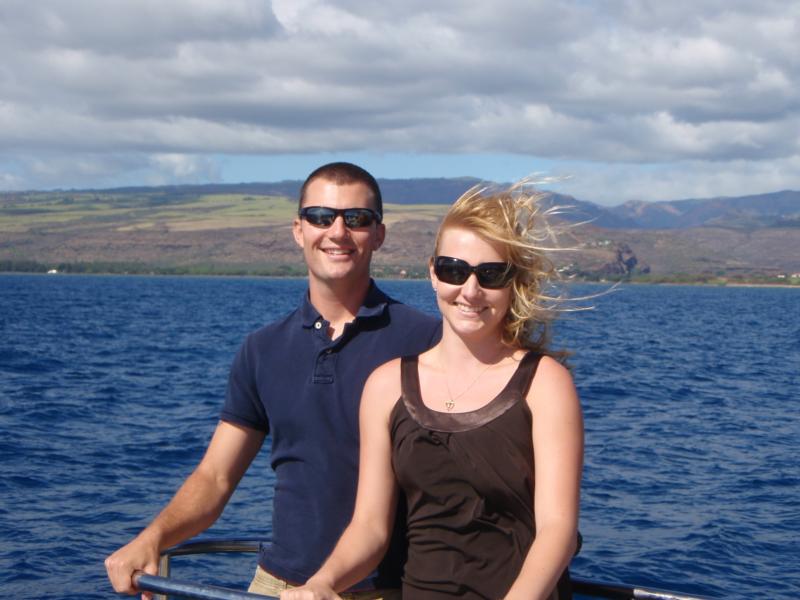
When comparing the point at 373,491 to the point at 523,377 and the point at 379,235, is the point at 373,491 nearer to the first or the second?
the point at 523,377

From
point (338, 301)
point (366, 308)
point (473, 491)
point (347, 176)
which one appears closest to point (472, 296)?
point (473, 491)

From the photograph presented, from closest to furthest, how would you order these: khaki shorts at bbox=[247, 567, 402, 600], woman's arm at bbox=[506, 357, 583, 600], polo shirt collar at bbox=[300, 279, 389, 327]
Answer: woman's arm at bbox=[506, 357, 583, 600]
khaki shorts at bbox=[247, 567, 402, 600]
polo shirt collar at bbox=[300, 279, 389, 327]

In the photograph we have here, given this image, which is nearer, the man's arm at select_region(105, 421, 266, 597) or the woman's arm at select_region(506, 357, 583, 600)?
the woman's arm at select_region(506, 357, 583, 600)

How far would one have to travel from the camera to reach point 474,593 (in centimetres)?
343

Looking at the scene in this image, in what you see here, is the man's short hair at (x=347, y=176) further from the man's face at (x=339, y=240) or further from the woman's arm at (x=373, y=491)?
the woman's arm at (x=373, y=491)

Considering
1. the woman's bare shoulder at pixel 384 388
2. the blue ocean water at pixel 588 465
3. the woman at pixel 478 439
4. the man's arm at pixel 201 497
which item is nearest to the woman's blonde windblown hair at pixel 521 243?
the woman at pixel 478 439

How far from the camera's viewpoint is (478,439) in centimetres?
342

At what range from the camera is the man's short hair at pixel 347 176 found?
4.46 meters

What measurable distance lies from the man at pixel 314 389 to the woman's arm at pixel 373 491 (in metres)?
0.41

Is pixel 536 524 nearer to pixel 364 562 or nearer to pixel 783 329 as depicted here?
pixel 364 562

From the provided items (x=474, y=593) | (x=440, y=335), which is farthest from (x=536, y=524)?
(x=440, y=335)

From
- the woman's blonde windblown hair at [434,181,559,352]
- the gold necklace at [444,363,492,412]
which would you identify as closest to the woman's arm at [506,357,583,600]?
the gold necklace at [444,363,492,412]

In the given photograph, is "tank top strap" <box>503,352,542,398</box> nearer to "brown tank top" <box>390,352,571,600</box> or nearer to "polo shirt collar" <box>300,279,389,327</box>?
"brown tank top" <box>390,352,571,600</box>

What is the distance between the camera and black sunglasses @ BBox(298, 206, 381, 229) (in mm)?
4414
